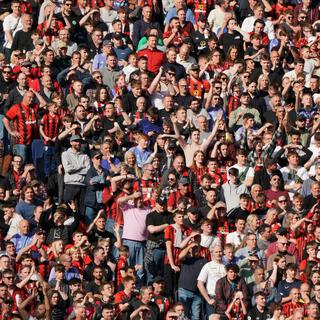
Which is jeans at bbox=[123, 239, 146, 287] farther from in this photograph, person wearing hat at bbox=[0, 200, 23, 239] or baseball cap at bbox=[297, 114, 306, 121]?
baseball cap at bbox=[297, 114, 306, 121]

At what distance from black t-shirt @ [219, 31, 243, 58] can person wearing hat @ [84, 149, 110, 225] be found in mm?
4849

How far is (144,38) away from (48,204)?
5.56 metres

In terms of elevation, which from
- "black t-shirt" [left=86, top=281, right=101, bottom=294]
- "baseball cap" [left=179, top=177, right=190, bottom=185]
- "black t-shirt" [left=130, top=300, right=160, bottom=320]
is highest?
"baseball cap" [left=179, top=177, right=190, bottom=185]

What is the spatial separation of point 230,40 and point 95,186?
536cm

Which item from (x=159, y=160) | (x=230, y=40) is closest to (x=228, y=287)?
(x=159, y=160)

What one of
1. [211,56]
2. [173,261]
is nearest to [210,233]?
[173,261]

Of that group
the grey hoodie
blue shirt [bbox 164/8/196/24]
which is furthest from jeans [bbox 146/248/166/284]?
blue shirt [bbox 164/8/196/24]

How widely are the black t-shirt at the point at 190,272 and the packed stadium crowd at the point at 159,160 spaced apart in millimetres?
25

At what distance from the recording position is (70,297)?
2830 cm

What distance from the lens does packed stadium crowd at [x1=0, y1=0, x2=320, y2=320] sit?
28.5m

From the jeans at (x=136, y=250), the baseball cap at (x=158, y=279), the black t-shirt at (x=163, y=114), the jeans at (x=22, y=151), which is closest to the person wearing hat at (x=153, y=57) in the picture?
the black t-shirt at (x=163, y=114)

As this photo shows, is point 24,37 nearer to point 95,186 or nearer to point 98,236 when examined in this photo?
point 95,186

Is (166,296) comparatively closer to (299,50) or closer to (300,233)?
(300,233)

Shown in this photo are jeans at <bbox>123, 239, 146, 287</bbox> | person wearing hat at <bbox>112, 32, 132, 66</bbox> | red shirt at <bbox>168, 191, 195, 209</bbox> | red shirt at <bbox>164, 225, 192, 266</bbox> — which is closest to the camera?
red shirt at <bbox>164, 225, 192, 266</bbox>
